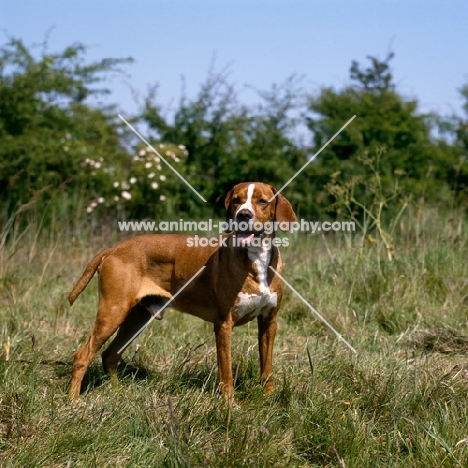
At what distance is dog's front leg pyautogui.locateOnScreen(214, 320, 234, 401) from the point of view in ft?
16.8

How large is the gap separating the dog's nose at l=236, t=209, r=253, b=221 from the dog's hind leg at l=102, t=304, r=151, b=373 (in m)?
1.43

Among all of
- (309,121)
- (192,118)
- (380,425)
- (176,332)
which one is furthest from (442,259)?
(192,118)

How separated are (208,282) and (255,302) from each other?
0.51 meters

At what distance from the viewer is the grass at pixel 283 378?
4.09 metres

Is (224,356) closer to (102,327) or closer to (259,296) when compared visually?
(259,296)

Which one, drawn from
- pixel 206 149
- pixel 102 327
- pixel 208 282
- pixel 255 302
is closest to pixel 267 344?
pixel 255 302

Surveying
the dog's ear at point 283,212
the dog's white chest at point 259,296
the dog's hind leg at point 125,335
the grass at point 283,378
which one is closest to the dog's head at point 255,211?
the dog's ear at point 283,212

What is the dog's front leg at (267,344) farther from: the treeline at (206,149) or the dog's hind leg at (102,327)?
the treeline at (206,149)

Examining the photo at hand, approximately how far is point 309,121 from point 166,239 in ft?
23.9

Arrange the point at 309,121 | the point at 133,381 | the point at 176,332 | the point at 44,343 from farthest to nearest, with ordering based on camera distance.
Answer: the point at 309,121 < the point at 176,332 < the point at 44,343 < the point at 133,381

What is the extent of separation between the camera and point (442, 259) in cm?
800

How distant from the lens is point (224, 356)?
5.20m

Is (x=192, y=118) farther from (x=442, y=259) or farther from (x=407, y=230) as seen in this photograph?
(x=442, y=259)

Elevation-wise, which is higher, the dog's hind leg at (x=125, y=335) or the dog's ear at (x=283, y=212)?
the dog's ear at (x=283, y=212)
